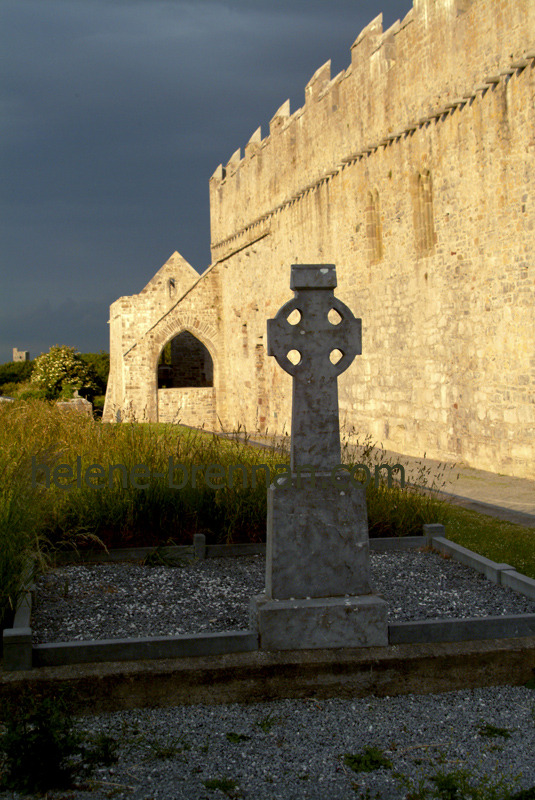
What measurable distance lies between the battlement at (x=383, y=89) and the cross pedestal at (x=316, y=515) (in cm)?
806

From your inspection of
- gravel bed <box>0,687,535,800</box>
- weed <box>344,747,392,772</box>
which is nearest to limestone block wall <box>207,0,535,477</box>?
gravel bed <box>0,687,535,800</box>

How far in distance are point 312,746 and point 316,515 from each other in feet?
4.05

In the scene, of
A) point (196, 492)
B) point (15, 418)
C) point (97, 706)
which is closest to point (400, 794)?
point (97, 706)

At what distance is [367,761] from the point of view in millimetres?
3250

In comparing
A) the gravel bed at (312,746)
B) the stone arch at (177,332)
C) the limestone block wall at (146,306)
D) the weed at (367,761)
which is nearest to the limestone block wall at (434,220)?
the stone arch at (177,332)

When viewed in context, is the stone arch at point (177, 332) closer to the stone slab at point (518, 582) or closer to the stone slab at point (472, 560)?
the stone slab at point (472, 560)

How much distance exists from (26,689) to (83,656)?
0.31m

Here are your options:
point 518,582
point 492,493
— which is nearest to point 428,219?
point 492,493

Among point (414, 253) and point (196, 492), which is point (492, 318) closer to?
point (414, 253)

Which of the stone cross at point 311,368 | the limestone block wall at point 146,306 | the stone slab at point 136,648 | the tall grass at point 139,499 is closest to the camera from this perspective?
the stone slab at point 136,648

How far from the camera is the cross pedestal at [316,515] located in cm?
412

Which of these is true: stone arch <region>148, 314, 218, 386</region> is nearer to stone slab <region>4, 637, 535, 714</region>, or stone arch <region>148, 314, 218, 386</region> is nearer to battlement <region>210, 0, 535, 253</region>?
battlement <region>210, 0, 535, 253</region>

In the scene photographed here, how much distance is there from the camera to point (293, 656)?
398cm

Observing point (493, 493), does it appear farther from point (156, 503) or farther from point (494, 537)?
point (156, 503)
